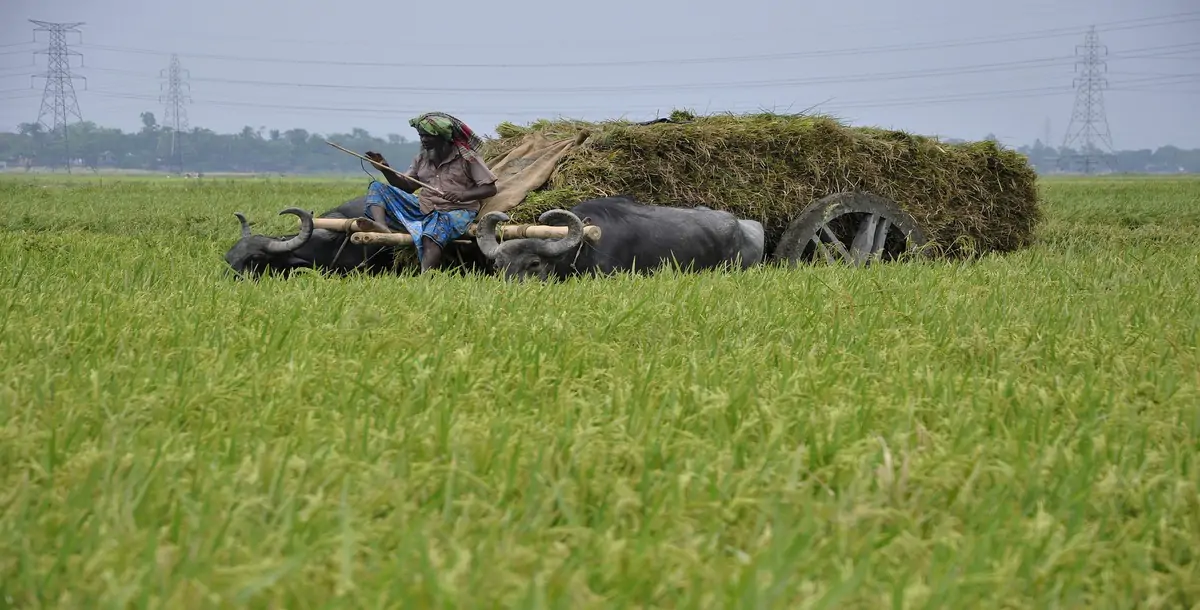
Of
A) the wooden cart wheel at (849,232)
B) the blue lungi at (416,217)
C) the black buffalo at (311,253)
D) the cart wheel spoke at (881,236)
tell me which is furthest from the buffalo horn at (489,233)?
the cart wheel spoke at (881,236)

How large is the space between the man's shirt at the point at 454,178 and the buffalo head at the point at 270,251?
0.77 metres

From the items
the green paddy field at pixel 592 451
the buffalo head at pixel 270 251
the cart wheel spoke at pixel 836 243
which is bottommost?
the green paddy field at pixel 592 451

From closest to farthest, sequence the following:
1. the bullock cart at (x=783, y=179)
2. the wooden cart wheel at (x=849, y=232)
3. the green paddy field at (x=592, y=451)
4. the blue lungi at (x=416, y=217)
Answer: the green paddy field at (x=592, y=451)
the blue lungi at (x=416, y=217)
the bullock cart at (x=783, y=179)
the wooden cart wheel at (x=849, y=232)

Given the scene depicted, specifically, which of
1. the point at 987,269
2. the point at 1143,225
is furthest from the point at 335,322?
the point at 1143,225

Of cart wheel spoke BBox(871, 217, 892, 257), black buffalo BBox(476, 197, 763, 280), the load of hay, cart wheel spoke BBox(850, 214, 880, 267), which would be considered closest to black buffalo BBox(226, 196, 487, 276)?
black buffalo BBox(476, 197, 763, 280)

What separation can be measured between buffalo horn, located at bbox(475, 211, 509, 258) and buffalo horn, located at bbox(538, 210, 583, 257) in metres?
0.26

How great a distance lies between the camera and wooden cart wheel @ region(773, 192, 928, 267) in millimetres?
Answer: 8078

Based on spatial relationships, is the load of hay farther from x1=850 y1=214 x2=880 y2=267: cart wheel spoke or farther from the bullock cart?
x1=850 y1=214 x2=880 y2=267: cart wheel spoke

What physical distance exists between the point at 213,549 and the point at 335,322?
2680mm

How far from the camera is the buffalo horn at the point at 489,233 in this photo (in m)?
6.66

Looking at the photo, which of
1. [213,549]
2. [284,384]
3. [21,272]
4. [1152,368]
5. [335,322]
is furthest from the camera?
[21,272]

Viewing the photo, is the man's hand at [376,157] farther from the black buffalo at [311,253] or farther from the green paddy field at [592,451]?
the green paddy field at [592,451]

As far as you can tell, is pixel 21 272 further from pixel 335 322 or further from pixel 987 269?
pixel 987 269

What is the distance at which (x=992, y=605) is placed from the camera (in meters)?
1.94
